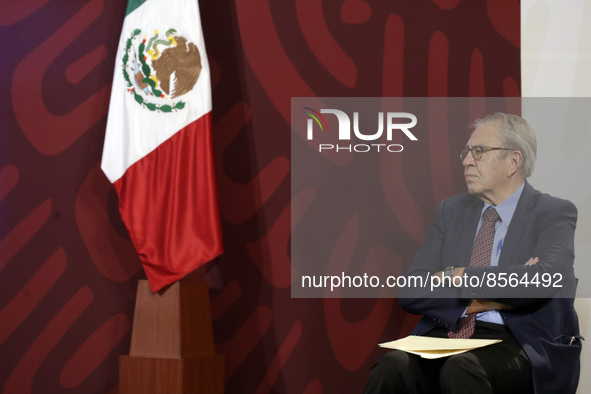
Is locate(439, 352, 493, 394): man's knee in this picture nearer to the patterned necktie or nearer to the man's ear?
the patterned necktie

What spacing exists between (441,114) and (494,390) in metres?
1.49

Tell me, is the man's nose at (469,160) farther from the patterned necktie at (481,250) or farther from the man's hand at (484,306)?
the man's hand at (484,306)

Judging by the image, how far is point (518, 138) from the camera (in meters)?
2.40

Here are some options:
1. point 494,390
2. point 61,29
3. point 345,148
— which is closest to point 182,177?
point 345,148

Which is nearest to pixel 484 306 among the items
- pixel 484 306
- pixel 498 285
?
pixel 484 306

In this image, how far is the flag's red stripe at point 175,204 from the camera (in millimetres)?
2785

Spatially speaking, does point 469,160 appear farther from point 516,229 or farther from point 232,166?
point 232,166

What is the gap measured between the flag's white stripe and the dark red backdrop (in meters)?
0.27

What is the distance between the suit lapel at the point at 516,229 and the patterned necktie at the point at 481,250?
0.06m

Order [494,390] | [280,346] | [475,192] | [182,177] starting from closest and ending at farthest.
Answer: [494,390], [475,192], [182,177], [280,346]

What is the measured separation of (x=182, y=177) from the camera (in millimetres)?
2846

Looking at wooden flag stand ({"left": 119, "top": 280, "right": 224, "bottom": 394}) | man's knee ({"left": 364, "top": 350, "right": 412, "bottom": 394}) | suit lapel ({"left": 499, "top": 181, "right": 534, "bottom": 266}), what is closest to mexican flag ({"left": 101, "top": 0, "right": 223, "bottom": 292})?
wooden flag stand ({"left": 119, "top": 280, "right": 224, "bottom": 394})

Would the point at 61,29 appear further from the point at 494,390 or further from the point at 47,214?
the point at 494,390

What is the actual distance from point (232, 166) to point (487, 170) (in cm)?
124
